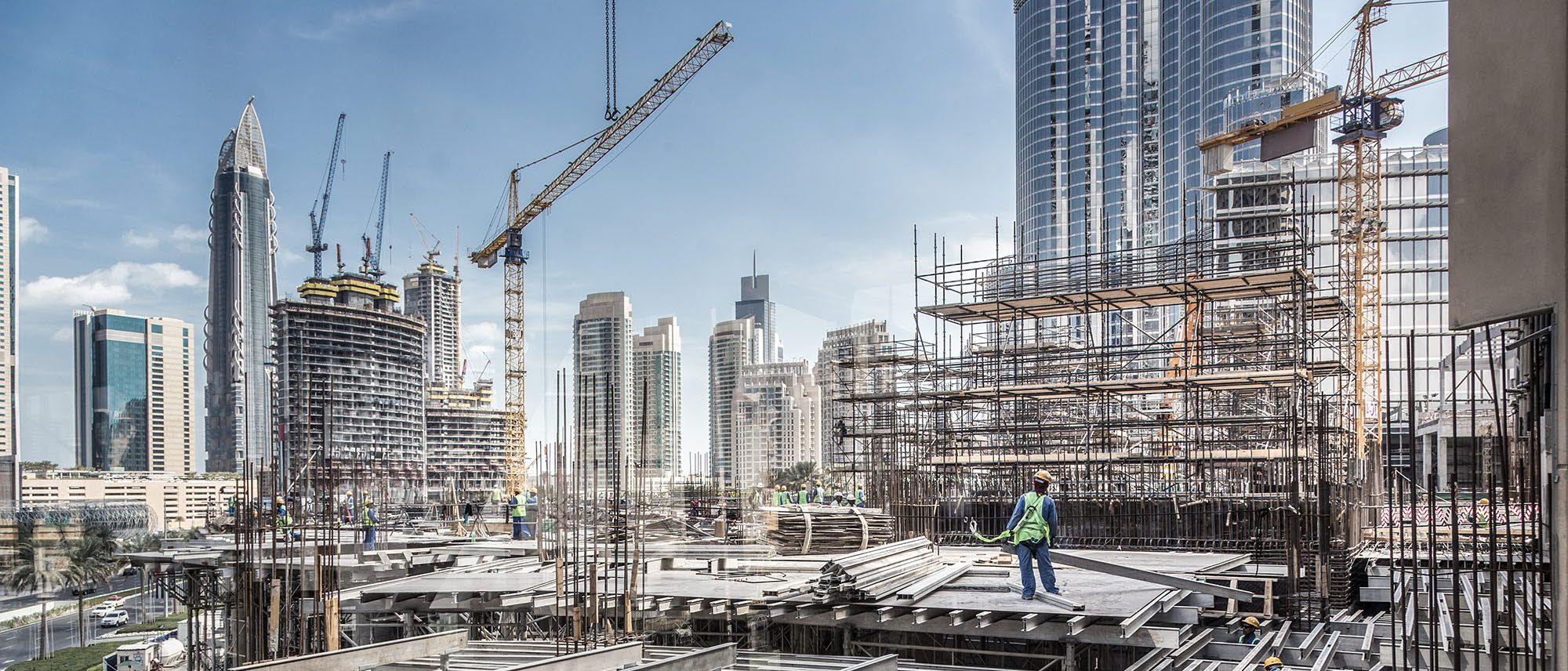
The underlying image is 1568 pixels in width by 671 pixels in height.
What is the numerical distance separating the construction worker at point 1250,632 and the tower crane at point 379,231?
11546cm

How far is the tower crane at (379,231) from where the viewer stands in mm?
116125

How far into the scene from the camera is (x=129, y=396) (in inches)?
3430

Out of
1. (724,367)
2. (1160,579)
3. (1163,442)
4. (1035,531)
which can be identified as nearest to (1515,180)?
(1035,531)

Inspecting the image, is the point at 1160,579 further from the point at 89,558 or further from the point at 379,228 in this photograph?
the point at 379,228

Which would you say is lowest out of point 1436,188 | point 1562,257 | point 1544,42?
point 1562,257

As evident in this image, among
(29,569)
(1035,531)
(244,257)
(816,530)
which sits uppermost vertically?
(244,257)

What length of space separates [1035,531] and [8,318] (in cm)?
7189

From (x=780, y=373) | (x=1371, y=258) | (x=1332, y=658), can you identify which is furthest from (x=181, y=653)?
(x=780, y=373)

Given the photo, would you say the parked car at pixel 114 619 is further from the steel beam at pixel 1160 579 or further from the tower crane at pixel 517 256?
the steel beam at pixel 1160 579

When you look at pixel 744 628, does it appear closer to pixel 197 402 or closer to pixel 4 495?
pixel 4 495

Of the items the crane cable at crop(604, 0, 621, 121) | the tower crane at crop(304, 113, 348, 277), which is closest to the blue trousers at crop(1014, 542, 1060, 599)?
the crane cable at crop(604, 0, 621, 121)

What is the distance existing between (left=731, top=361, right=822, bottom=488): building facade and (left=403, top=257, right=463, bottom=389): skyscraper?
7302 centimetres

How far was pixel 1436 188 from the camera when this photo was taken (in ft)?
234

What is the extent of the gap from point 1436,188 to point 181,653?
76.2 metres
